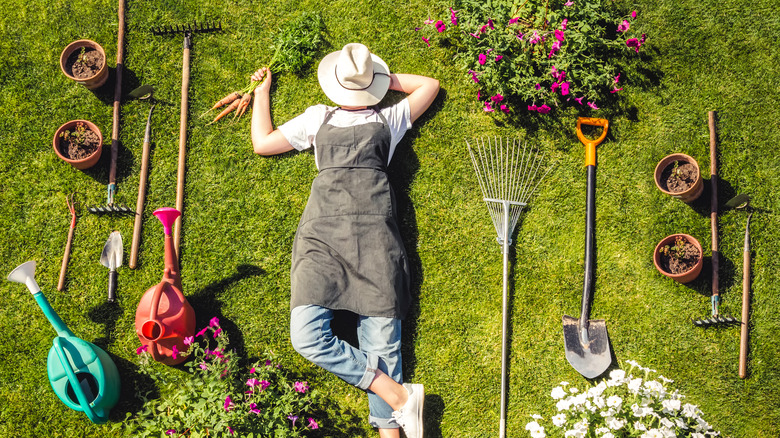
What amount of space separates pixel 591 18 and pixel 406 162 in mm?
2191

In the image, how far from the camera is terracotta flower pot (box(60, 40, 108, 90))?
226 inches

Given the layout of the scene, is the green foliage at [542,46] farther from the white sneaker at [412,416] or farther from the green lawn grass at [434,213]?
the white sneaker at [412,416]

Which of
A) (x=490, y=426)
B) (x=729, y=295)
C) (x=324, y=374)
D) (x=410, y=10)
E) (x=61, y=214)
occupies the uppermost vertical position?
(x=410, y=10)

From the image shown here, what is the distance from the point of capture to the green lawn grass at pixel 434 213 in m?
5.49

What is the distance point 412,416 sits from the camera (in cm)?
523

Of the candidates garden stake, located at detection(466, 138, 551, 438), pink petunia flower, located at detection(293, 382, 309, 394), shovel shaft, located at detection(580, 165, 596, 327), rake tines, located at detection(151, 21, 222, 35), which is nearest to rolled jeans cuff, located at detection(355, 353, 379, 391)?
pink petunia flower, located at detection(293, 382, 309, 394)

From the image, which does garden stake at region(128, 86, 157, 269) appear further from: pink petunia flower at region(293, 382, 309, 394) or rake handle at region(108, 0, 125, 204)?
pink petunia flower at region(293, 382, 309, 394)

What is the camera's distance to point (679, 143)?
571 centimetres

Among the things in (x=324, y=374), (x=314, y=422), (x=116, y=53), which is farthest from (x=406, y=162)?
(x=116, y=53)

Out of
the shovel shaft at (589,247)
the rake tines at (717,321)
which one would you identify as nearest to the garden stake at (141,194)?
the shovel shaft at (589,247)

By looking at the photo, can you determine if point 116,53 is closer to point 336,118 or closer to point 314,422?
point 336,118

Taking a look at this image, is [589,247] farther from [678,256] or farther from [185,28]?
[185,28]

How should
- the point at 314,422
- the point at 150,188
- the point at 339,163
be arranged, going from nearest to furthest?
1. the point at 314,422
2. the point at 339,163
3. the point at 150,188

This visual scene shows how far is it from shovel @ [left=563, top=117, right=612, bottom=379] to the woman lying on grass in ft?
4.79
